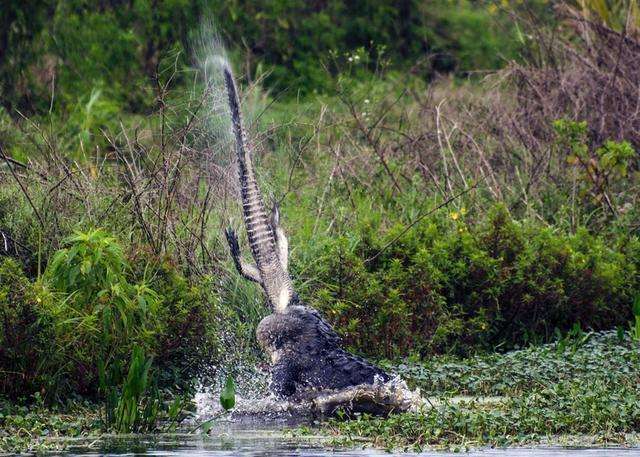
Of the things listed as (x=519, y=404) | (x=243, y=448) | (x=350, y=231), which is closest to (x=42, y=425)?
(x=243, y=448)

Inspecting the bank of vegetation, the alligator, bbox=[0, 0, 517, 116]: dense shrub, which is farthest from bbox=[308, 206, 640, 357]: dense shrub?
bbox=[0, 0, 517, 116]: dense shrub

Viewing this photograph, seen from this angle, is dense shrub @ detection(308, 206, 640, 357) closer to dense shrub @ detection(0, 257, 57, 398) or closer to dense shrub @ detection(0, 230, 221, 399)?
dense shrub @ detection(0, 230, 221, 399)

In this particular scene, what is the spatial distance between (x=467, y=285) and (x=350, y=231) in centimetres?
102

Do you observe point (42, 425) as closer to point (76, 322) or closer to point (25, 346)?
point (25, 346)

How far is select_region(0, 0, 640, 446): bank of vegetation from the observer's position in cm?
791

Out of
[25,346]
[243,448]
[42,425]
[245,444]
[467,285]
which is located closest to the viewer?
[243,448]

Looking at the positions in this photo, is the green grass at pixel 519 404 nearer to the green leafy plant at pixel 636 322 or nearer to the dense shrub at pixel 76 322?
the green leafy plant at pixel 636 322

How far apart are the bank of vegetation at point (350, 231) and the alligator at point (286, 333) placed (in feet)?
1.98

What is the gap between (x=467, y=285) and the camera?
10359 millimetres

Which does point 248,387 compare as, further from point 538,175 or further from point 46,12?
point 46,12

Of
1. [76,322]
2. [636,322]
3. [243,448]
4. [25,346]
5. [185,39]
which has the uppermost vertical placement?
[185,39]

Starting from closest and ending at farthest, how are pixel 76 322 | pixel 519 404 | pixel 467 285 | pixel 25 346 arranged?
pixel 519 404, pixel 25 346, pixel 76 322, pixel 467 285

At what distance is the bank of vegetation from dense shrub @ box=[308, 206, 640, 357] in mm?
18

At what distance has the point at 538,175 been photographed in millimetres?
12594
